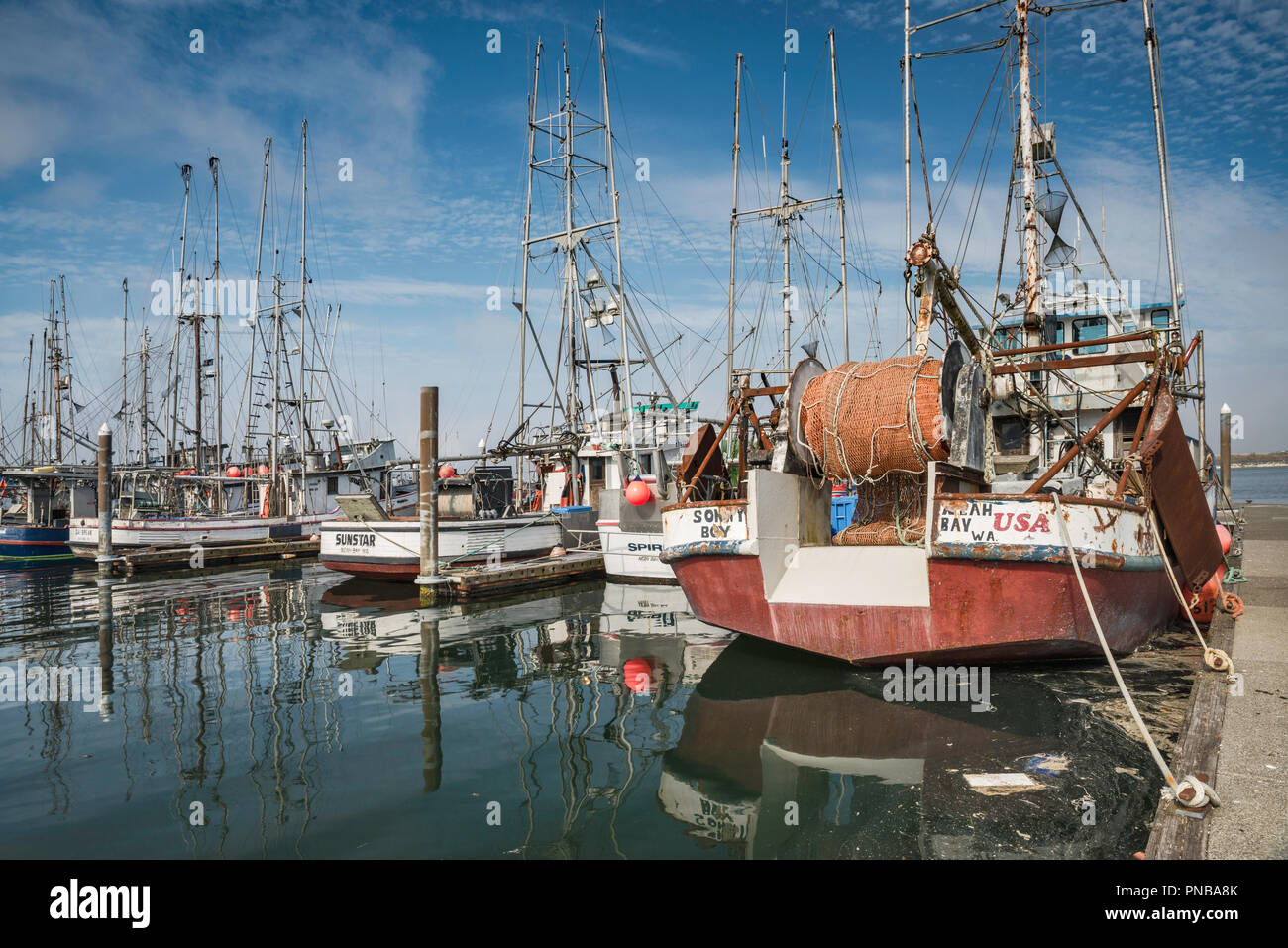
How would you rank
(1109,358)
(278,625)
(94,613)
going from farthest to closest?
1. (94,613)
2. (278,625)
3. (1109,358)

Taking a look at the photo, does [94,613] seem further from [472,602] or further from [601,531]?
[601,531]

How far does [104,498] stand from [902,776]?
25.3 metres

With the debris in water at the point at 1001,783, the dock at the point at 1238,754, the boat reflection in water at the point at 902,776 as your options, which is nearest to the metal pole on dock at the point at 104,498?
the boat reflection in water at the point at 902,776

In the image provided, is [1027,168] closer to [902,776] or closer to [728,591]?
[728,591]

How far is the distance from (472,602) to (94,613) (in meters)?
7.75

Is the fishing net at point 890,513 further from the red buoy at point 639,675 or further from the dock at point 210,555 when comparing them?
the dock at point 210,555

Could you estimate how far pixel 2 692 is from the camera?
29.7 ft

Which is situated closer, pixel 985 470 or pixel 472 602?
pixel 985 470

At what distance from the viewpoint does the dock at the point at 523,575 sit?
16000 millimetres

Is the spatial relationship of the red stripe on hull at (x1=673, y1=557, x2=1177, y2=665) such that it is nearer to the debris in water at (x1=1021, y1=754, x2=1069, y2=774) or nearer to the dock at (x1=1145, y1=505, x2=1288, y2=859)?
the dock at (x1=1145, y1=505, x2=1288, y2=859)

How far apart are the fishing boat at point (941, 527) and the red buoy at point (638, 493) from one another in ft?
21.7

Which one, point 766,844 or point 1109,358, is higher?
point 1109,358

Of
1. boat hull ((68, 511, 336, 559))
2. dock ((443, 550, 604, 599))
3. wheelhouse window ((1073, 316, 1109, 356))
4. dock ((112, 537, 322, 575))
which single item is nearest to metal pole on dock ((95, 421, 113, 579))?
dock ((112, 537, 322, 575))
